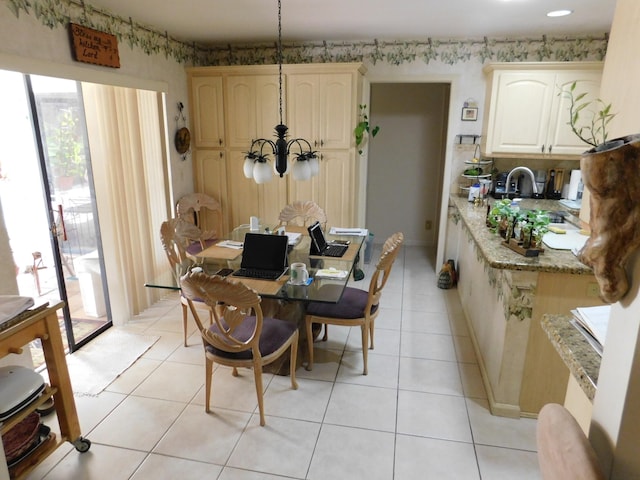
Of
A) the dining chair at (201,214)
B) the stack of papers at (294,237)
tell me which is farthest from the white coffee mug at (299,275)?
the dining chair at (201,214)

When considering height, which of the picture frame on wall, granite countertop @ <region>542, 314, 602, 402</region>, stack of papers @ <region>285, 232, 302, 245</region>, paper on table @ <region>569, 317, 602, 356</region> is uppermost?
the picture frame on wall

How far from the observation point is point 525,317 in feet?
7.38

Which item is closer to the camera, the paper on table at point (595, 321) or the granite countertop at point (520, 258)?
the paper on table at point (595, 321)

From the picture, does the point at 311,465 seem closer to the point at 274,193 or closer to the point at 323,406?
the point at 323,406

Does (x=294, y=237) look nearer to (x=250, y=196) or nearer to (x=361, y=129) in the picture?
(x=250, y=196)

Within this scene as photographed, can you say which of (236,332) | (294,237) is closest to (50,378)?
(236,332)

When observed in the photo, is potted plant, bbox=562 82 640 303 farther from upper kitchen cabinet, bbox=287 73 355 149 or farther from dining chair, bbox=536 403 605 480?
upper kitchen cabinet, bbox=287 73 355 149

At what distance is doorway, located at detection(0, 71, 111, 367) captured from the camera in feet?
8.68

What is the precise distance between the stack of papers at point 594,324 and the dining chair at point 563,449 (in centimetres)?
24

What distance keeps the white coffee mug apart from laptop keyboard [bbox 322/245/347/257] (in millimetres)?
521

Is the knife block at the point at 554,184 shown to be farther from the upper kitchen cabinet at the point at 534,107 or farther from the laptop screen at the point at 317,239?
the laptop screen at the point at 317,239

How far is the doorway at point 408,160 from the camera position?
17.4 feet

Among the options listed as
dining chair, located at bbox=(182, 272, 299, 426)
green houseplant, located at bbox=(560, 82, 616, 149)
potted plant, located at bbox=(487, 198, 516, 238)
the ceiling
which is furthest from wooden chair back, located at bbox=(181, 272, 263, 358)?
the ceiling

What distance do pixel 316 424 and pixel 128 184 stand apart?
249 cm
